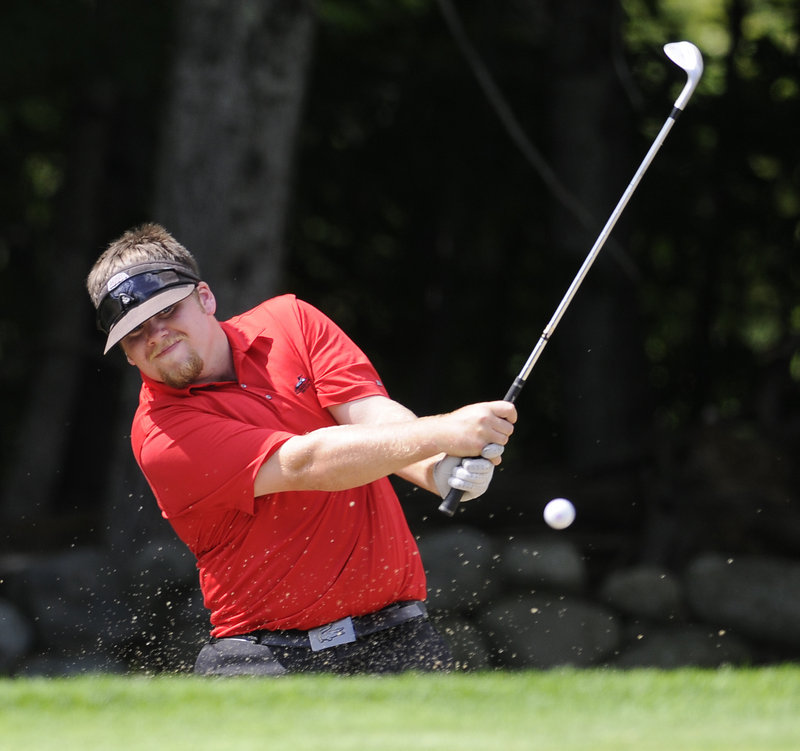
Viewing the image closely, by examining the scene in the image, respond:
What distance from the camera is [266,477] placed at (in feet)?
11.1

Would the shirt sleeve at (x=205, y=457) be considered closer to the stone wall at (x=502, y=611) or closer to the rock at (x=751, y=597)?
the stone wall at (x=502, y=611)

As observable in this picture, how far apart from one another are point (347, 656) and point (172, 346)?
91cm

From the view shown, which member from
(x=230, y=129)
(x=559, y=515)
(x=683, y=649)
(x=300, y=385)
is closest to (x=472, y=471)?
(x=559, y=515)

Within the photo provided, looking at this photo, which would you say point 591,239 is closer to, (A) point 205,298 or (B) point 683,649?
(B) point 683,649

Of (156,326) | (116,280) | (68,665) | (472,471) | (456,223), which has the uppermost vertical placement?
(116,280)

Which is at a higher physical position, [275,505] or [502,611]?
[275,505]

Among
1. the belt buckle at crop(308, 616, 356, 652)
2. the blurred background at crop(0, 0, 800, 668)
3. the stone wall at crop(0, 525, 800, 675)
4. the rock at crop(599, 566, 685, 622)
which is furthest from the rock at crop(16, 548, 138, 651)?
the belt buckle at crop(308, 616, 356, 652)

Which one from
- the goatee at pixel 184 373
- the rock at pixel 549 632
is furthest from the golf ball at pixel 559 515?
the rock at pixel 549 632

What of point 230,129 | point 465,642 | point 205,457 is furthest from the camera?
point 230,129

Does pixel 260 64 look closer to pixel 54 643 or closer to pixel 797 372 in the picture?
pixel 54 643

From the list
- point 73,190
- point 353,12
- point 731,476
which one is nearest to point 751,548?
point 731,476

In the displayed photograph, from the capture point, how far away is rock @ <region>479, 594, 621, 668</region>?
265 inches

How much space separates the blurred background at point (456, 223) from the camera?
712 centimetres

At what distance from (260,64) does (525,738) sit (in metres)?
5.14
